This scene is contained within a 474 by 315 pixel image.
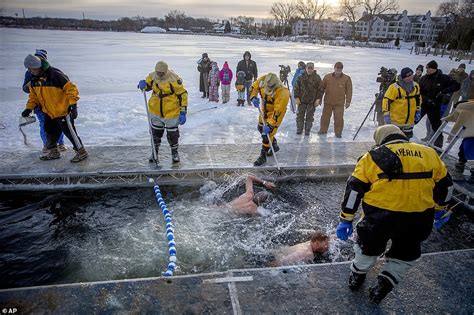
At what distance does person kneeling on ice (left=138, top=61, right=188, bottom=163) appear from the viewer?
17.2ft

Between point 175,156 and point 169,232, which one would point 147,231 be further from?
point 175,156

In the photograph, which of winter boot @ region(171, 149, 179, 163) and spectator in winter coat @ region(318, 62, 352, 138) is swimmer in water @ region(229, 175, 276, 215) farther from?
spectator in winter coat @ region(318, 62, 352, 138)

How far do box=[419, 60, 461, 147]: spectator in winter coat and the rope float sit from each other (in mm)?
5897

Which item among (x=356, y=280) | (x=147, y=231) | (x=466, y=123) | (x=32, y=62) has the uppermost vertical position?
(x=32, y=62)

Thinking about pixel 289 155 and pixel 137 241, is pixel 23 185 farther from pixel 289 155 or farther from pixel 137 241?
pixel 289 155

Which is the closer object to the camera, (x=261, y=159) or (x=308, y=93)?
(x=261, y=159)

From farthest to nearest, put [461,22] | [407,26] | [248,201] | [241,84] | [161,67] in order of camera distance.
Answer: [407,26] → [461,22] → [241,84] → [161,67] → [248,201]

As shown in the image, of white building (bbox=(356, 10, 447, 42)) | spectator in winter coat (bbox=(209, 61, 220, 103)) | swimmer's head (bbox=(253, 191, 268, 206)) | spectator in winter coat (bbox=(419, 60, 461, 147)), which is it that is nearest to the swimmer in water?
swimmer's head (bbox=(253, 191, 268, 206))

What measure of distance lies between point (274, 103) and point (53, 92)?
3701 mm

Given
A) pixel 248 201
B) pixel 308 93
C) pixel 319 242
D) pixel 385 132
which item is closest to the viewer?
pixel 385 132

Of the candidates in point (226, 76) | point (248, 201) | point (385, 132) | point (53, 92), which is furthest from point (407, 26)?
point (385, 132)

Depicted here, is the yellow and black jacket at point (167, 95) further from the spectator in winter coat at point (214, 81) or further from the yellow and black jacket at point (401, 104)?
the spectator in winter coat at point (214, 81)

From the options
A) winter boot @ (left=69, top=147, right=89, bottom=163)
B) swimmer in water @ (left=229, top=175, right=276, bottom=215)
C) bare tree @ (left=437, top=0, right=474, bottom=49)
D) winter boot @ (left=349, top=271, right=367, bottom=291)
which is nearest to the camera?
winter boot @ (left=349, top=271, right=367, bottom=291)

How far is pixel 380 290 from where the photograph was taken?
2756 mm
